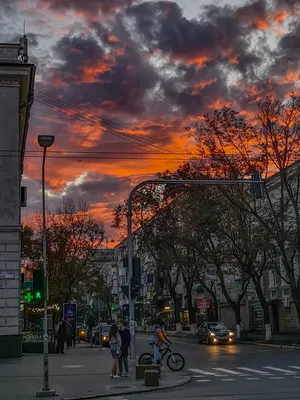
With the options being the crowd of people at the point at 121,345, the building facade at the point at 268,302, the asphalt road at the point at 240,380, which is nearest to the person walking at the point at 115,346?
the crowd of people at the point at 121,345

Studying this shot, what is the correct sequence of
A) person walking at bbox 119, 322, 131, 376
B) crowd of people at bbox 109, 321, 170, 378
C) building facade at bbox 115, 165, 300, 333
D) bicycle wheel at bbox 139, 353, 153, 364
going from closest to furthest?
crowd of people at bbox 109, 321, 170, 378 < person walking at bbox 119, 322, 131, 376 < bicycle wheel at bbox 139, 353, 153, 364 < building facade at bbox 115, 165, 300, 333

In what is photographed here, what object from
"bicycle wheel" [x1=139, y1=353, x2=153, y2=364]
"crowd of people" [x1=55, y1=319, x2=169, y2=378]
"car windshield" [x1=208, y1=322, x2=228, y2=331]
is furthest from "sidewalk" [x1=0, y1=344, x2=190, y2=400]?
"car windshield" [x1=208, y1=322, x2=228, y2=331]

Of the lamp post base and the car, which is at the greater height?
the car

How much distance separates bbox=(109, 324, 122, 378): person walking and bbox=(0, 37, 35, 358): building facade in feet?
36.0

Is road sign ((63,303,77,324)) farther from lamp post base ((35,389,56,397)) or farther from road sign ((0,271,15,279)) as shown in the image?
lamp post base ((35,389,56,397))

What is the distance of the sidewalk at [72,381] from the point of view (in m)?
17.3

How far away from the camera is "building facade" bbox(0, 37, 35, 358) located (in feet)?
103

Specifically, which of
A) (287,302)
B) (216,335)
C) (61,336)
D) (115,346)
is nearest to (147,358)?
(115,346)

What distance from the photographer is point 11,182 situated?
109 ft

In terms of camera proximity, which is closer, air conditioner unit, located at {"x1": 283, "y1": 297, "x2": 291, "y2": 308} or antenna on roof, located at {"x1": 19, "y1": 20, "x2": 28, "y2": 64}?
antenna on roof, located at {"x1": 19, "y1": 20, "x2": 28, "y2": 64}

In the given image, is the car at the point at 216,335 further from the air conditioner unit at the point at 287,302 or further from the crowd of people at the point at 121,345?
the crowd of people at the point at 121,345

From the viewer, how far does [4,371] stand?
24312mm

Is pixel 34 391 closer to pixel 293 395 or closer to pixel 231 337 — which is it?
pixel 293 395

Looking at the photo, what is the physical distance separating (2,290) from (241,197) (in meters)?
17.3
